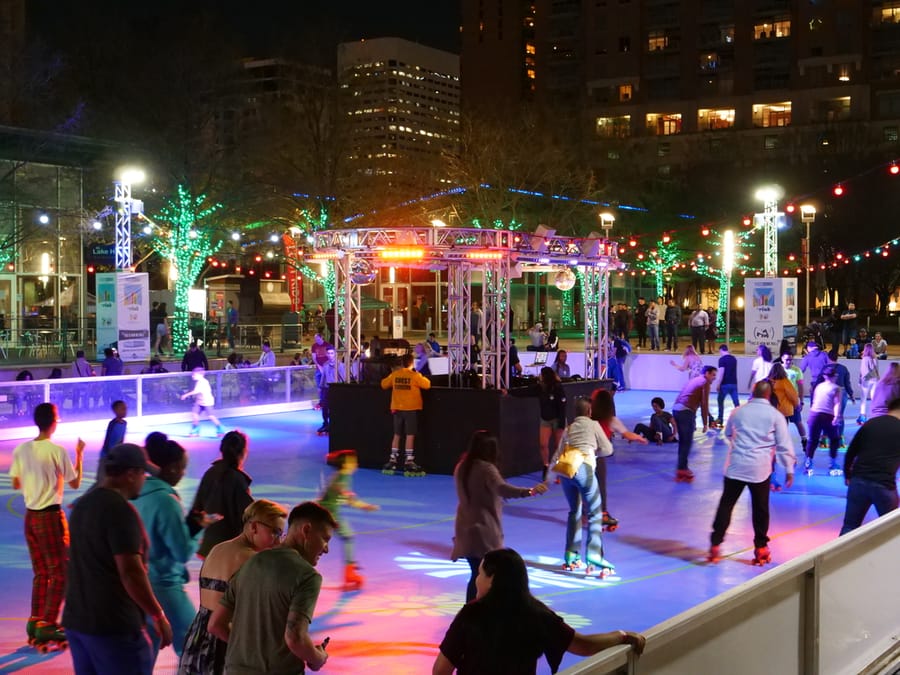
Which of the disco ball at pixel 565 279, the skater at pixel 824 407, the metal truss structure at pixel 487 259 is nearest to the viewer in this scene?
the skater at pixel 824 407

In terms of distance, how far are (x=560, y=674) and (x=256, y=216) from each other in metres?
39.2

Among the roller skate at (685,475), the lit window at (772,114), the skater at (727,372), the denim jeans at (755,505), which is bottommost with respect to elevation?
the roller skate at (685,475)

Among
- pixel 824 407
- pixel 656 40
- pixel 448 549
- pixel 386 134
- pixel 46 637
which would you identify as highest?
pixel 656 40

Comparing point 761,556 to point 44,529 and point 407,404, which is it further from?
point 407,404

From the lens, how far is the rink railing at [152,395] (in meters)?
18.7

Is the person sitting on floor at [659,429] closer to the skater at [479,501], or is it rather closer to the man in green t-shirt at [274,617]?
the skater at [479,501]

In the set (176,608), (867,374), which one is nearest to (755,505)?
(176,608)

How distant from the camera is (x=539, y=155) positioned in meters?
48.4

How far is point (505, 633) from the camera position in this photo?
3.78 metres

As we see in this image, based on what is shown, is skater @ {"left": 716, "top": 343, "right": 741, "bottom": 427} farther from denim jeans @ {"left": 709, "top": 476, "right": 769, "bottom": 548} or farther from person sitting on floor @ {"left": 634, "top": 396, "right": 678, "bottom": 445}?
denim jeans @ {"left": 709, "top": 476, "right": 769, "bottom": 548}

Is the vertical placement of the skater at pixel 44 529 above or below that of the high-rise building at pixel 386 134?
below

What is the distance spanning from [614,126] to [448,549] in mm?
77444

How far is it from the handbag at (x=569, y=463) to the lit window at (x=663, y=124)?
77697 mm

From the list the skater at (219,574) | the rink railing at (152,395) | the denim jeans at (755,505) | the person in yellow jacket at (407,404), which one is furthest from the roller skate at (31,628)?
the rink railing at (152,395)
